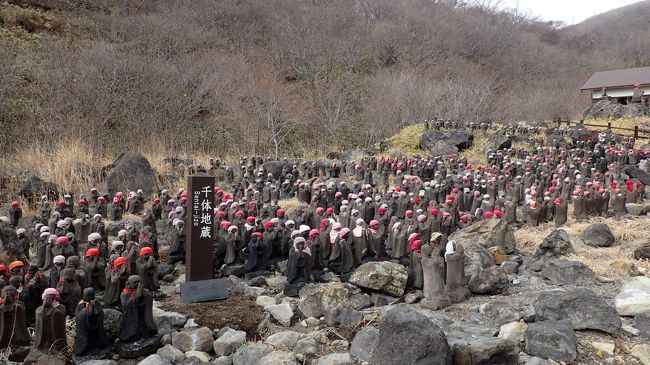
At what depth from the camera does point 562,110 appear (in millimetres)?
34812

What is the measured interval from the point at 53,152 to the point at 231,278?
1147 cm

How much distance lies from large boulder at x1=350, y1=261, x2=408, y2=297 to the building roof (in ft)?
107

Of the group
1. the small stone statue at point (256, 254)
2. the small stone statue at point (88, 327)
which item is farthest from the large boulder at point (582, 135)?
the small stone statue at point (88, 327)

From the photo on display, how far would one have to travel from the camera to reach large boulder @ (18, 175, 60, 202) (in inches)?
483

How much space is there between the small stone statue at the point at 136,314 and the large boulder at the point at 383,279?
→ 111 inches

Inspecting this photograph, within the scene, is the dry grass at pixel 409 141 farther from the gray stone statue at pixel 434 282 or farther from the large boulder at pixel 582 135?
the gray stone statue at pixel 434 282

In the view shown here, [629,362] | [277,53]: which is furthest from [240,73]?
[629,362]

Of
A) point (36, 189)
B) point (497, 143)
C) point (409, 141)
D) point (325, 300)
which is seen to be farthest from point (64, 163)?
point (497, 143)

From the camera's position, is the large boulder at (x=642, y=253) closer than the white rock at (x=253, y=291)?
No

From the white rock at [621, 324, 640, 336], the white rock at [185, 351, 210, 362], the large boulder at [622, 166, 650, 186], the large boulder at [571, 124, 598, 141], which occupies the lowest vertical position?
the white rock at [185, 351, 210, 362]

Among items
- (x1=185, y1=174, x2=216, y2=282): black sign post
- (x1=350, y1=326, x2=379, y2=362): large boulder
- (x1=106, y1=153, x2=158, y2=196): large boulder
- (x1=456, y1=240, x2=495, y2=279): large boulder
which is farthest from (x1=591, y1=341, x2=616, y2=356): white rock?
(x1=106, y1=153, x2=158, y2=196): large boulder

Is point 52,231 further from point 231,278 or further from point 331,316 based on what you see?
point 331,316

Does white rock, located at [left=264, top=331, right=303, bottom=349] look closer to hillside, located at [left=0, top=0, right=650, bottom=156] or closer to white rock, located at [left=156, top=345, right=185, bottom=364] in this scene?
white rock, located at [left=156, top=345, right=185, bottom=364]

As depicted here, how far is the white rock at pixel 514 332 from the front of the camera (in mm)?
5164
